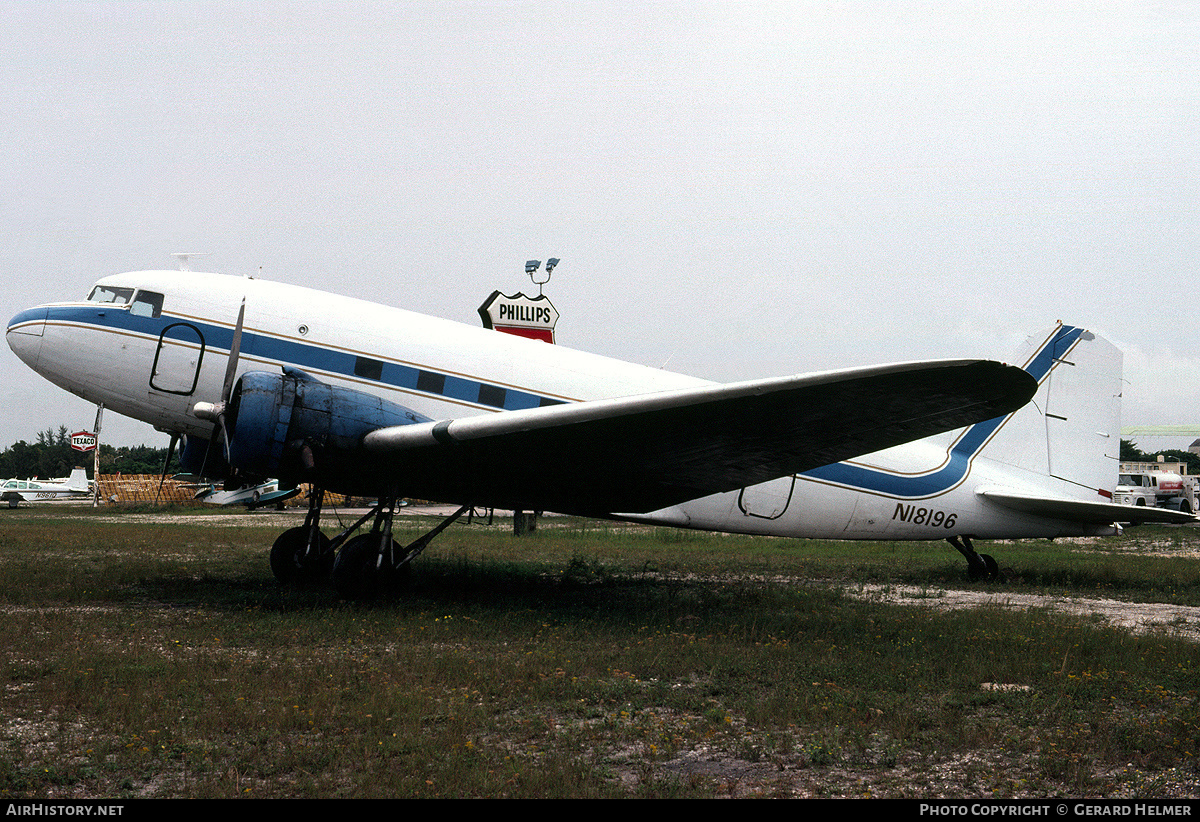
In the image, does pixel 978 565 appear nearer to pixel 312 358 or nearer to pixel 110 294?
pixel 312 358

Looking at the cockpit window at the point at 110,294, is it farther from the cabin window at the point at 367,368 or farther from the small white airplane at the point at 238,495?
the small white airplane at the point at 238,495

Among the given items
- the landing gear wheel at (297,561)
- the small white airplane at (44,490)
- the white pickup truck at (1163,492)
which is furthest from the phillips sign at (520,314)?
the small white airplane at (44,490)

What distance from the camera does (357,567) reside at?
9453 mm

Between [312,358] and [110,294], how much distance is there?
8.84ft

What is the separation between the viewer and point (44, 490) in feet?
177

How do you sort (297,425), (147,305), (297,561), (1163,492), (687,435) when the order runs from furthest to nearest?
(1163,492), (297,561), (147,305), (297,425), (687,435)

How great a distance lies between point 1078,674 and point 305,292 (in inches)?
357

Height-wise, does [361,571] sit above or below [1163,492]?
below

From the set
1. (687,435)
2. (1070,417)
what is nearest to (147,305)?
(687,435)

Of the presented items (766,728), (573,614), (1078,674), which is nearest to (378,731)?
(766,728)

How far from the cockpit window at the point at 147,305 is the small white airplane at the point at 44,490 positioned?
46.9 metres

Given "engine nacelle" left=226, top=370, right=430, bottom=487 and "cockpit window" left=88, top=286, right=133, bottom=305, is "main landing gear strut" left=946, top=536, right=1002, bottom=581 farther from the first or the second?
"cockpit window" left=88, top=286, right=133, bottom=305

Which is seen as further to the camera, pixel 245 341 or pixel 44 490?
pixel 44 490
